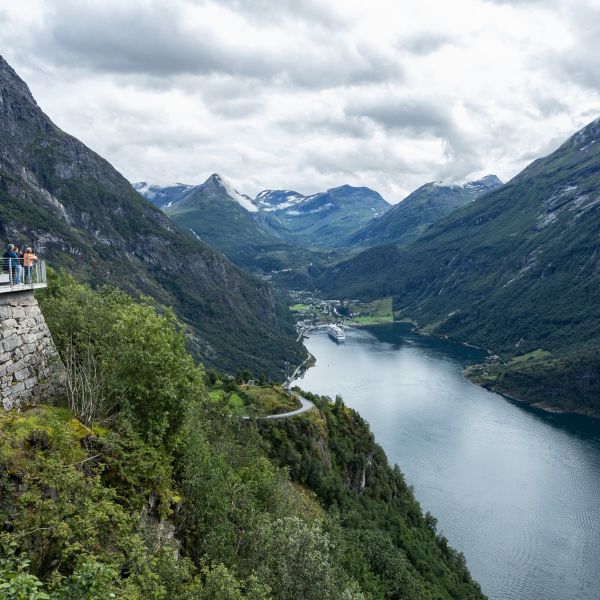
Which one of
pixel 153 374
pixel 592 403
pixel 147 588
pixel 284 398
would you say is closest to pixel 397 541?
pixel 284 398

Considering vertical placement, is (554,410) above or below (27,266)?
below

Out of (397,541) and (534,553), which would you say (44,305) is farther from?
(534,553)

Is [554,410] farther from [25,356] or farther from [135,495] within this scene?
[25,356]

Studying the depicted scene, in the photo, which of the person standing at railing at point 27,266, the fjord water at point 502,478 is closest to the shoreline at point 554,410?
the fjord water at point 502,478

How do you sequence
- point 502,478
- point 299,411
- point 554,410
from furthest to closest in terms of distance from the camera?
point 554,410
point 502,478
point 299,411

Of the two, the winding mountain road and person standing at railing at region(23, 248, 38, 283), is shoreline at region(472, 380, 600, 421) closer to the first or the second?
the winding mountain road

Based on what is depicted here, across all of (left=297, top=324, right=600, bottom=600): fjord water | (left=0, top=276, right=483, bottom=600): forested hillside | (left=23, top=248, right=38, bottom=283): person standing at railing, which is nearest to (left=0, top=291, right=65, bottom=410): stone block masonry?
(left=23, top=248, right=38, bottom=283): person standing at railing

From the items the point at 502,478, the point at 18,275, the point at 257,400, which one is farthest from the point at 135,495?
the point at 502,478
